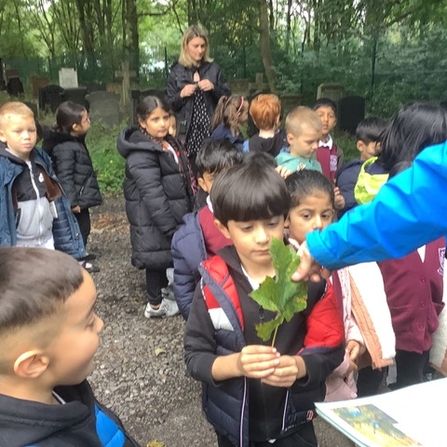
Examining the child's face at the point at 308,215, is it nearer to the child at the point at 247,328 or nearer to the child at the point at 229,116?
the child at the point at 247,328

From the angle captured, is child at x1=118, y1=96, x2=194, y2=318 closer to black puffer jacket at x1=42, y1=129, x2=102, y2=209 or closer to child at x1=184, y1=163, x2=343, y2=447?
black puffer jacket at x1=42, y1=129, x2=102, y2=209

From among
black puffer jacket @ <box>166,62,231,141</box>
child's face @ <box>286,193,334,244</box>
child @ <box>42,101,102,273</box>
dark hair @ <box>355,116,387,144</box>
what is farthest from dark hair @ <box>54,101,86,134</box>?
child's face @ <box>286,193,334,244</box>

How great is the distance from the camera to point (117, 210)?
7.78 m

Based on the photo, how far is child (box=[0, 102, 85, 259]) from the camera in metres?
3.53

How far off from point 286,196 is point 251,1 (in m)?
16.1

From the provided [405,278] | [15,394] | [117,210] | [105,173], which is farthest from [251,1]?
[15,394]

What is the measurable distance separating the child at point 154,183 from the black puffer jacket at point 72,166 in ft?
3.78

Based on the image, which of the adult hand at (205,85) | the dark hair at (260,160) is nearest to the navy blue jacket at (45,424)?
the dark hair at (260,160)

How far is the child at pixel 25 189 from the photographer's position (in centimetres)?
353

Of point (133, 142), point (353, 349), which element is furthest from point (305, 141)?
point (353, 349)

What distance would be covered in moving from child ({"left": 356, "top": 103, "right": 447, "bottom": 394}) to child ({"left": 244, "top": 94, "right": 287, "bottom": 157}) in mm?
2289

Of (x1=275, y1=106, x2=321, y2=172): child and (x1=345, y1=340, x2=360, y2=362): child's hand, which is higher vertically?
(x1=275, y1=106, x2=321, y2=172): child

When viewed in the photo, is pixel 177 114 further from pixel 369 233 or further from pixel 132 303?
pixel 369 233

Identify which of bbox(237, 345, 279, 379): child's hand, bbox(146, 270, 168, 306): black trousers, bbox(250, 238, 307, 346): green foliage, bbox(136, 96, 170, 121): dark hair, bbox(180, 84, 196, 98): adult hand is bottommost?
bbox(146, 270, 168, 306): black trousers
